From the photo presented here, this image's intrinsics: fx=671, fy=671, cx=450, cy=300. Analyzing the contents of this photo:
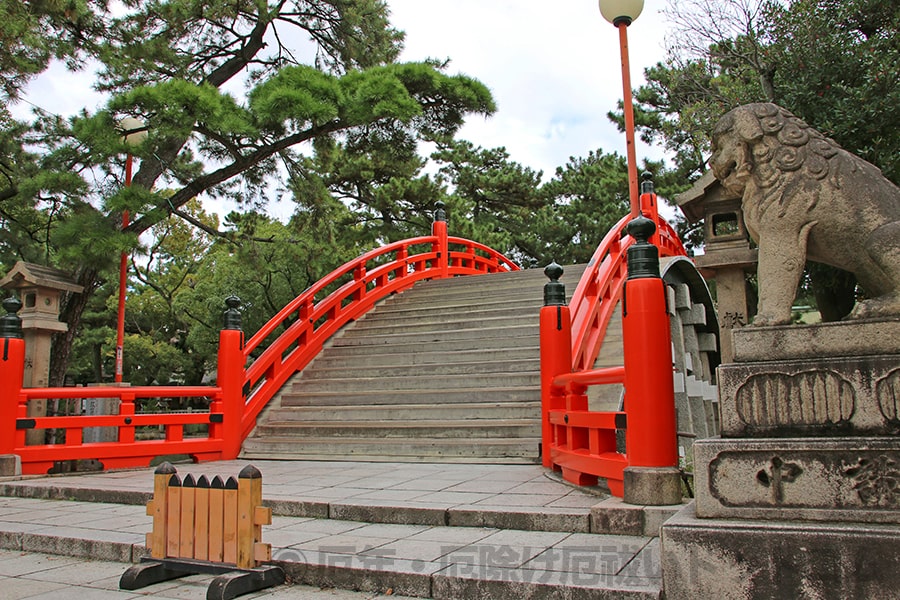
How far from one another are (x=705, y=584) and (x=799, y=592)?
341mm

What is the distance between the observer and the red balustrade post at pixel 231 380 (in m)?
7.84

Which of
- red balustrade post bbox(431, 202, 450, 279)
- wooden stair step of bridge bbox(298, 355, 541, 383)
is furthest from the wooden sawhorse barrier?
red balustrade post bbox(431, 202, 450, 279)

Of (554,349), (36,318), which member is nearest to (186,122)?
(36,318)

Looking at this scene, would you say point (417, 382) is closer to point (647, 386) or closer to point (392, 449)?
point (392, 449)

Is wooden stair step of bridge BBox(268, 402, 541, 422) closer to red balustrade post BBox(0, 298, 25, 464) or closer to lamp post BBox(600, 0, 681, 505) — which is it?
red balustrade post BBox(0, 298, 25, 464)

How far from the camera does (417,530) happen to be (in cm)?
407

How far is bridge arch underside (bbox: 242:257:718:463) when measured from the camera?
719 centimetres

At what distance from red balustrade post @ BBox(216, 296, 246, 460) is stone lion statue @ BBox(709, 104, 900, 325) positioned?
6141 millimetres

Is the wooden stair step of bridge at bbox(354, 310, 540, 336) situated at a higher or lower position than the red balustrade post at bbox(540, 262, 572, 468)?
higher

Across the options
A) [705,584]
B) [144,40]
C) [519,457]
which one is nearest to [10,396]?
[519,457]

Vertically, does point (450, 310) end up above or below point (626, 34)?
below

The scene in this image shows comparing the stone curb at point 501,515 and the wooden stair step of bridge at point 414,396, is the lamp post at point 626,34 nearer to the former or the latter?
the wooden stair step of bridge at point 414,396

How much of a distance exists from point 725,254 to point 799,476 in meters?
6.95

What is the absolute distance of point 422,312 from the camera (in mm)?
A: 11242
